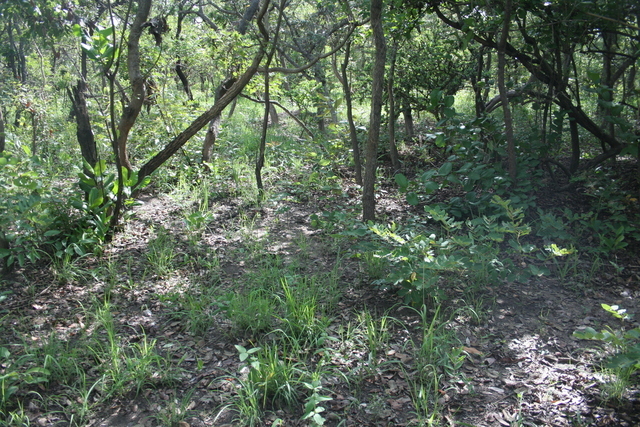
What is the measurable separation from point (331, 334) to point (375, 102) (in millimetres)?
2059

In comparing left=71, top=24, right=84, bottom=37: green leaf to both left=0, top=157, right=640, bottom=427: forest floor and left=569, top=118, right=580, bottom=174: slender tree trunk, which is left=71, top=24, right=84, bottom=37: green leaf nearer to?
left=0, top=157, right=640, bottom=427: forest floor

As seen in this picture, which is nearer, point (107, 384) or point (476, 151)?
point (107, 384)

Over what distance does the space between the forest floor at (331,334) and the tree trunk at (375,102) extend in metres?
0.48

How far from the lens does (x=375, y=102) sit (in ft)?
12.8

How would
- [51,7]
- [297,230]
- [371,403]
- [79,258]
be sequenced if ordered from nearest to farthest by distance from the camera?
[371,403] < [79,258] < [51,7] < [297,230]

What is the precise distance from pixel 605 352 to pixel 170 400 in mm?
2428

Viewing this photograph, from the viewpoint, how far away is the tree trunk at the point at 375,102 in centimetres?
372

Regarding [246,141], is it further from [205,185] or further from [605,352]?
[605,352]

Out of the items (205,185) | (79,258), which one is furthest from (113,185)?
(205,185)

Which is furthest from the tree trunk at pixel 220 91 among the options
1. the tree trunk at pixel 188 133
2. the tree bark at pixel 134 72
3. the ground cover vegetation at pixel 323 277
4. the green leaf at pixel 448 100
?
the green leaf at pixel 448 100

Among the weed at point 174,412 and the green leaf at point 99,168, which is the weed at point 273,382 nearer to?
the weed at point 174,412

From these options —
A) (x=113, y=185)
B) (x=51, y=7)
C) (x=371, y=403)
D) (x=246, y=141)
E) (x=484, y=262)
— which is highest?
(x=51, y=7)

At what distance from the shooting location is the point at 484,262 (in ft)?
10.5

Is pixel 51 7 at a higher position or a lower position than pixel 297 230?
higher
